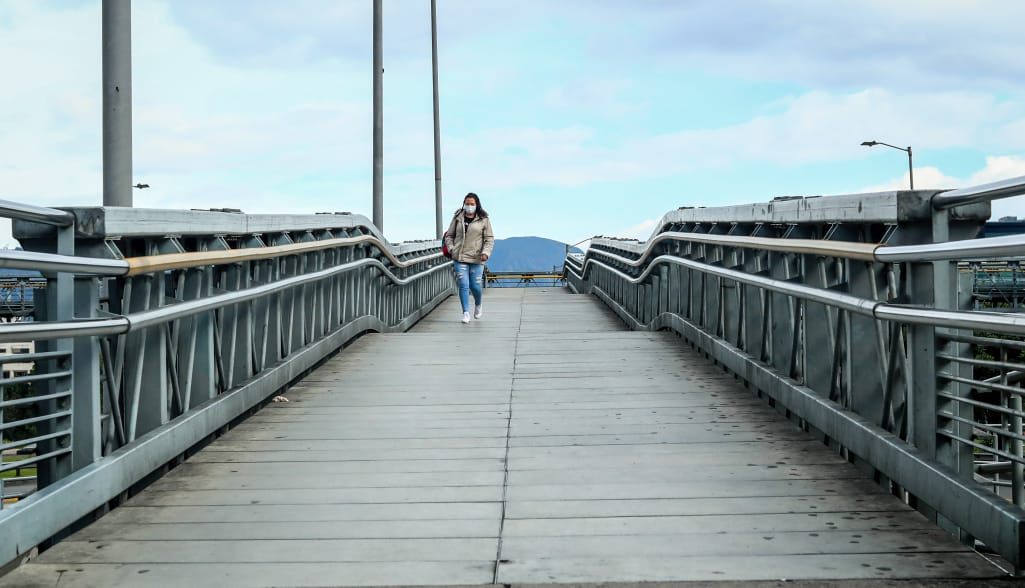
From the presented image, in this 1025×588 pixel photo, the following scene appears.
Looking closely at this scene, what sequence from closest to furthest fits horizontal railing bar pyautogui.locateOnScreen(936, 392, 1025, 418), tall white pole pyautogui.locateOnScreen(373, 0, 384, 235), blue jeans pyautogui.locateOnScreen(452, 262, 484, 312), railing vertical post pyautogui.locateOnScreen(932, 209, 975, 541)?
horizontal railing bar pyautogui.locateOnScreen(936, 392, 1025, 418)
railing vertical post pyautogui.locateOnScreen(932, 209, 975, 541)
blue jeans pyautogui.locateOnScreen(452, 262, 484, 312)
tall white pole pyautogui.locateOnScreen(373, 0, 384, 235)

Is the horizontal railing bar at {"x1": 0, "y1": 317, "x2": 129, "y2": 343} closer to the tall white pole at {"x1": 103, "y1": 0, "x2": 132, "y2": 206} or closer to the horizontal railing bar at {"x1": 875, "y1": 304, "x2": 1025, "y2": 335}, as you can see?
the tall white pole at {"x1": 103, "y1": 0, "x2": 132, "y2": 206}

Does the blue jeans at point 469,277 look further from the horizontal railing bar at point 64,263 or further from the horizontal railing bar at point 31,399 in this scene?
the horizontal railing bar at point 31,399

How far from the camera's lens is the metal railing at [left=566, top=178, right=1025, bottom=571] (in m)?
4.15

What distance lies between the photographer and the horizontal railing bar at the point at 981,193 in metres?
3.91

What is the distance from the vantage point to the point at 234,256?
21.7 ft

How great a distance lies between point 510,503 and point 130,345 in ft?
6.63

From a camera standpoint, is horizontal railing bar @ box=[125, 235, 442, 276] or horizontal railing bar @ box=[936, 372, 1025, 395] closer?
horizontal railing bar @ box=[936, 372, 1025, 395]

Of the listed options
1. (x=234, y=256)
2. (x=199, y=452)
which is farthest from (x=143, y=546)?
(x=234, y=256)

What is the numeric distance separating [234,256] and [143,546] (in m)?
2.44

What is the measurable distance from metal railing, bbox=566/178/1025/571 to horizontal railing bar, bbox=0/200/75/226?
3492 millimetres

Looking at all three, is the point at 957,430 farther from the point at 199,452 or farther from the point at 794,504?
the point at 199,452

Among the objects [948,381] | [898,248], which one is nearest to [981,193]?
[898,248]

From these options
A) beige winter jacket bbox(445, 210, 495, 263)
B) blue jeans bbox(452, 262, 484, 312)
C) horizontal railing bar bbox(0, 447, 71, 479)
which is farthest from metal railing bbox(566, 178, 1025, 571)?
blue jeans bbox(452, 262, 484, 312)

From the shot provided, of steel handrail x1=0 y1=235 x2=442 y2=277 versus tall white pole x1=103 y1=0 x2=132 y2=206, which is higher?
tall white pole x1=103 y1=0 x2=132 y2=206
